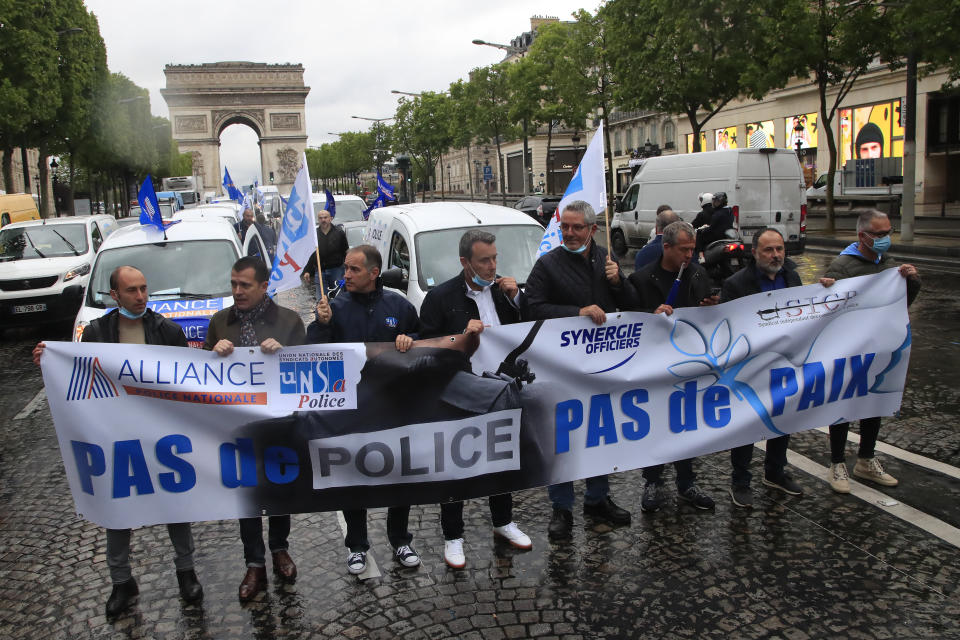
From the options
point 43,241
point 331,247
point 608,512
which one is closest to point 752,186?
point 331,247

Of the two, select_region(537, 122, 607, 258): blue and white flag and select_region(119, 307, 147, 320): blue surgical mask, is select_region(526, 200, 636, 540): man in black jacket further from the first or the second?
select_region(119, 307, 147, 320): blue surgical mask

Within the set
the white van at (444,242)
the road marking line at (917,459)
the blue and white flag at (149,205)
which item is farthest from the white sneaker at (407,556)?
the blue and white flag at (149,205)

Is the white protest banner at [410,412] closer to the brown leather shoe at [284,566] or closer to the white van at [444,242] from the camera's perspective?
the brown leather shoe at [284,566]

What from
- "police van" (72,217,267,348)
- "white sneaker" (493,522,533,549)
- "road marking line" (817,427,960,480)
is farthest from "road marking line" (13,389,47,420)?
"road marking line" (817,427,960,480)

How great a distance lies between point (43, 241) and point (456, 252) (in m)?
9.17

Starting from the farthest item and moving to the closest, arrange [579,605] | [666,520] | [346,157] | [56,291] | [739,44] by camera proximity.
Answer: [346,157] → [739,44] → [56,291] → [666,520] → [579,605]

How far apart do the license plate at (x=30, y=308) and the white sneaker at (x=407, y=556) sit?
406 inches

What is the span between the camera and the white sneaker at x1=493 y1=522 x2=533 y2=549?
4.55m

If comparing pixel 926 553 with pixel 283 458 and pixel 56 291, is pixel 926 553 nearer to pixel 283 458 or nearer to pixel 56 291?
pixel 283 458

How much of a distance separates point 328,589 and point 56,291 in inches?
411

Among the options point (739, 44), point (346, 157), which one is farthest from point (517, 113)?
point (346, 157)

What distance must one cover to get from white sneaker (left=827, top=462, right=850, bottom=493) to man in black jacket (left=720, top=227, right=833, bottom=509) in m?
0.22

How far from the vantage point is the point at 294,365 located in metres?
4.15

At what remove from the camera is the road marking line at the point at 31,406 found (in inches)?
316
